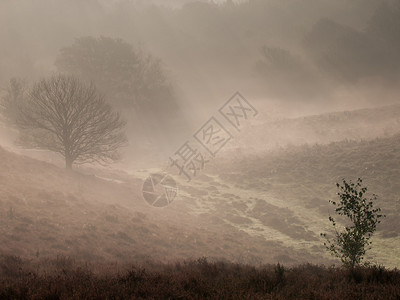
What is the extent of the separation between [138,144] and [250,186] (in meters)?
27.3

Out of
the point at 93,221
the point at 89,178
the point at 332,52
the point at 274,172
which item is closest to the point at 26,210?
the point at 93,221

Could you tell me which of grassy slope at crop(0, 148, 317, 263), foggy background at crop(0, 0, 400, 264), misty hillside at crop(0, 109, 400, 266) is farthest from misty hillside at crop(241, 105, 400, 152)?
grassy slope at crop(0, 148, 317, 263)

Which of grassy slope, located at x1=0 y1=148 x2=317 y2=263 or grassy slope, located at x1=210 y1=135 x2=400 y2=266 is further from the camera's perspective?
grassy slope, located at x1=210 y1=135 x2=400 y2=266

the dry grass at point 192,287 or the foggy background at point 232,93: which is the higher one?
the foggy background at point 232,93

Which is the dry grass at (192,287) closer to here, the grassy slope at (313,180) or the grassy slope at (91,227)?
the grassy slope at (91,227)

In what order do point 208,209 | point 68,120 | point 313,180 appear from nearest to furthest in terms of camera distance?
point 68,120
point 208,209
point 313,180

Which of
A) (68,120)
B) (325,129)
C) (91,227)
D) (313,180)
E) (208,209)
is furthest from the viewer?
(325,129)

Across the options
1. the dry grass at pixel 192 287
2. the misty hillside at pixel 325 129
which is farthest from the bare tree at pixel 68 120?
the misty hillside at pixel 325 129

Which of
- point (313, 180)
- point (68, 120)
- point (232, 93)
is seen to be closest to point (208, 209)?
point (313, 180)

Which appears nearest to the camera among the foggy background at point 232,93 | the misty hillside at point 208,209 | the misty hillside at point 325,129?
the misty hillside at point 208,209

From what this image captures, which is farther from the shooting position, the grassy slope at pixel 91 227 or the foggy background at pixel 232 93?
the foggy background at pixel 232 93

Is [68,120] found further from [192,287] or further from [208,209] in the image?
[192,287]

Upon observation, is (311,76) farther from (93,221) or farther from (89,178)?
(93,221)

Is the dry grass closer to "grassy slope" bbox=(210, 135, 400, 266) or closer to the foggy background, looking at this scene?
the foggy background
